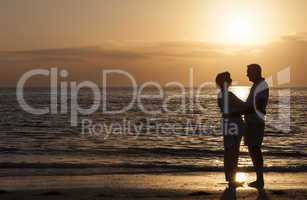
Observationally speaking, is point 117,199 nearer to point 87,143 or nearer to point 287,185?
point 287,185

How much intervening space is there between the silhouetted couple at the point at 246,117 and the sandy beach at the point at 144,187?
1.95 feet

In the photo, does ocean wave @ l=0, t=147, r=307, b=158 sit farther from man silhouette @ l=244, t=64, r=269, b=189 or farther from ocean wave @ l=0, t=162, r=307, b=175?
man silhouette @ l=244, t=64, r=269, b=189

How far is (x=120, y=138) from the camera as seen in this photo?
2584cm

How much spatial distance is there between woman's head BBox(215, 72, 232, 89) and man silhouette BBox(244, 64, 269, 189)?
0.35 metres

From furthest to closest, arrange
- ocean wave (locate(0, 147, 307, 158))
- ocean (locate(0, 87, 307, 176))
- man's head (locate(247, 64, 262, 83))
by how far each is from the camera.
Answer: ocean wave (locate(0, 147, 307, 158)), ocean (locate(0, 87, 307, 176)), man's head (locate(247, 64, 262, 83))

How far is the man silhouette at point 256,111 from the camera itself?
905 cm

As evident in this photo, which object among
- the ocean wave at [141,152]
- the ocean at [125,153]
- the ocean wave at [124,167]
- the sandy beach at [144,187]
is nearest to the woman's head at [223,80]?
the sandy beach at [144,187]

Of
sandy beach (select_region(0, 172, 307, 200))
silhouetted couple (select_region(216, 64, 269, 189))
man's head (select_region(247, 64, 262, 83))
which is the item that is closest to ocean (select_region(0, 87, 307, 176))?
sandy beach (select_region(0, 172, 307, 200))

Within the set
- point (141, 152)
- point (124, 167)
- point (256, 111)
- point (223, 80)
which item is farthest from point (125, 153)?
point (256, 111)

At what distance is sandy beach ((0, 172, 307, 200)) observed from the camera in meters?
9.02

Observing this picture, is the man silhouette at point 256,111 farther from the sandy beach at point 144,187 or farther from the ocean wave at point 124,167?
the ocean wave at point 124,167

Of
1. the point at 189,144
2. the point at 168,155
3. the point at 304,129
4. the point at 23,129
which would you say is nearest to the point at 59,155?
the point at 168,155

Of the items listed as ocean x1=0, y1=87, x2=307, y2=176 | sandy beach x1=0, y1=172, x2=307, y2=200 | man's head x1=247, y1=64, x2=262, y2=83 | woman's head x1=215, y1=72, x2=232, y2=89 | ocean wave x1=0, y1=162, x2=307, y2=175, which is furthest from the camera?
ocean x1=0, y1=87, x2=307, y2=176

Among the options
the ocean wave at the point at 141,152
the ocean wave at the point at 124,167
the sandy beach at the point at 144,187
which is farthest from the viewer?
the ocean wave at the point at 141,152
